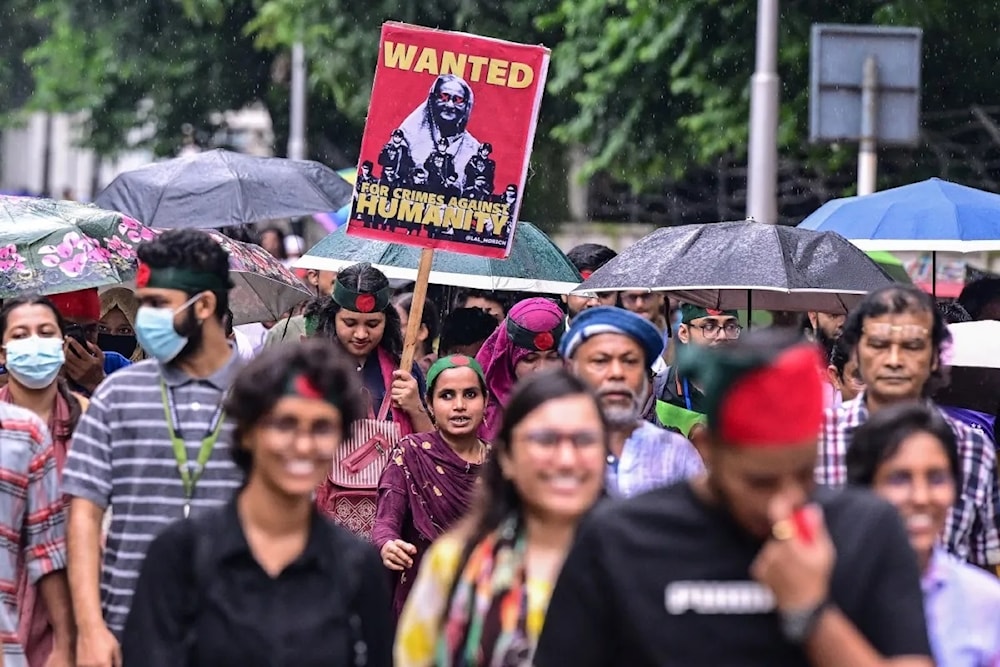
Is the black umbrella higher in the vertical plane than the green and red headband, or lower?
higher

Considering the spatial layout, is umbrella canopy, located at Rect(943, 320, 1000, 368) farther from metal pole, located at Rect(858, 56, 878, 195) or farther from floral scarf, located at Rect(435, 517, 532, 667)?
metal pole, located at Rect(858, 56, 878, 195)

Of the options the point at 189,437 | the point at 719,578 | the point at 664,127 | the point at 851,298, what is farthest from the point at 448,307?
the point at 719,578

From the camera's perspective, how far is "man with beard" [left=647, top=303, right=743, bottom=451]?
841cm

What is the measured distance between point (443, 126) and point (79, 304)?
1553mm

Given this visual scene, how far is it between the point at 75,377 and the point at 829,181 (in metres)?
12.0

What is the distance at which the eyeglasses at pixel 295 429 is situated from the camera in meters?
4.71

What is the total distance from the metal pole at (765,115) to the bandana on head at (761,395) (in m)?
11.3

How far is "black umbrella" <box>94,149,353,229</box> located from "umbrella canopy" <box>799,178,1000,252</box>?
10.1 feet

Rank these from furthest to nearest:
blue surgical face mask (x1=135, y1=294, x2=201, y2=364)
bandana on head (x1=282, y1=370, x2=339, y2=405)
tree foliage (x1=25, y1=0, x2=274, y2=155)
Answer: tree foliage (x1=25, y1=0, x2=274, y2=155) → blue surgical face mask (x1=135, y1=294, x2=201, y2=364) → bandana on head (x1=282, y1=370, x2=339, y2=405)

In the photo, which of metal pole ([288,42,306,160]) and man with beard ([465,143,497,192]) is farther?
metal pole ([288,42,306,160])

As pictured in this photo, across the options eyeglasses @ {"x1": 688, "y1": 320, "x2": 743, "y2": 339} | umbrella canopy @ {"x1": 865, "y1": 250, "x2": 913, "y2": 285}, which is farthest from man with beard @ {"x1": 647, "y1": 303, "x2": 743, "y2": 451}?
umbrella canopy @ {"x1": 865, "y1": 250, "x2": 913, "y2": 285}

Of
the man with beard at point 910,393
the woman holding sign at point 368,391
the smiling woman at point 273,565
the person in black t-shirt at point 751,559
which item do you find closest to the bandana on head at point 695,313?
the woman holding sign at point 368,391

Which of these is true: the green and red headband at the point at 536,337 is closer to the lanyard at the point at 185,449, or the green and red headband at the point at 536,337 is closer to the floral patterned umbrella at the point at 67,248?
the floral patterned umbrella at the point at 67,248

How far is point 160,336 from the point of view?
18.6 ft
